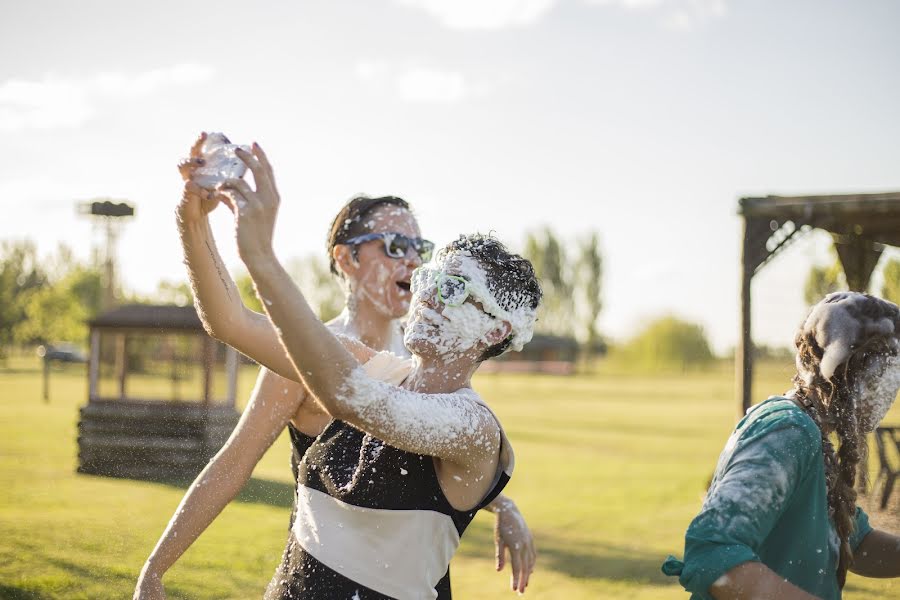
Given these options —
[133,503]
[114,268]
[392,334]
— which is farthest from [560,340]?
[392,334]

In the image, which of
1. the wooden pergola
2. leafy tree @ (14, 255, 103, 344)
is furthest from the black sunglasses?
leafy tree @ (14, 255, 103, 344)

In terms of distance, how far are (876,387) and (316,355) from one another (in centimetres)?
126

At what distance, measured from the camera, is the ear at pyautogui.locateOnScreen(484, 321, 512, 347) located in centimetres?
177

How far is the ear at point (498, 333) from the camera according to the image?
177 centimetres

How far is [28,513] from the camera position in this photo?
7715mm

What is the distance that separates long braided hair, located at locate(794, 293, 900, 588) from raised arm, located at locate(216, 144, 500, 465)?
0.85m

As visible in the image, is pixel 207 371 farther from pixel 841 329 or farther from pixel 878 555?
pixel 841 329

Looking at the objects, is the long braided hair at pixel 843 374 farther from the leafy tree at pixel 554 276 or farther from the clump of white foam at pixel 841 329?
the leafy tree at pixel 554 276

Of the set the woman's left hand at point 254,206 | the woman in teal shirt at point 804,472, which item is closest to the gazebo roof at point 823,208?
the woman in teal shirt at point 804,472

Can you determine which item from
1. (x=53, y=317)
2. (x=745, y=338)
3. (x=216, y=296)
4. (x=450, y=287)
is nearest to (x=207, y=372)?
(x=745, y=338)

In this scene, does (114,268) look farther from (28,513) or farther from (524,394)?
(28,513)

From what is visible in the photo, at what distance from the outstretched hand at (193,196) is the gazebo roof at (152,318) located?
32.7ft

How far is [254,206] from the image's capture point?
1.30 meters

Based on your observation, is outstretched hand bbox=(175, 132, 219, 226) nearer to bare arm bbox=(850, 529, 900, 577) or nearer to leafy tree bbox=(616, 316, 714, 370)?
bare arm bbox=(850, 529, 900, 577)
